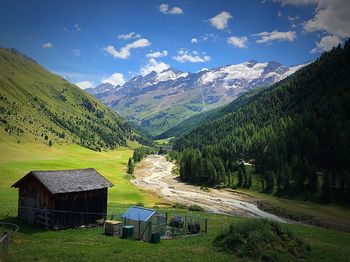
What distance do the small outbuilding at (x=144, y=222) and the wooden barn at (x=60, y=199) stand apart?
8727 millimetres

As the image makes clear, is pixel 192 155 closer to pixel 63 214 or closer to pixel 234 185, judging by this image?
pixel 234 185

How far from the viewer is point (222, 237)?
44469 mm

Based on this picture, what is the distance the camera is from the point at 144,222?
47.5 m

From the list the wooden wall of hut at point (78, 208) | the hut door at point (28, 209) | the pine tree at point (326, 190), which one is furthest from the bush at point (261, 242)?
the pine tree at point (326, 190)

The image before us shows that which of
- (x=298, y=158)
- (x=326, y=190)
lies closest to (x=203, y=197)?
(x=326, y=190)

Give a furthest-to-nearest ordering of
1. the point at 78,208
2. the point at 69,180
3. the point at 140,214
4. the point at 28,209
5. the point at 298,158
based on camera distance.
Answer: the point at 298,158 < the point at 69,180 < the point at 78,208 < the point at 28,209 < the point at 140,214

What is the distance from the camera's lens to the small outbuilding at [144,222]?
47.5 meters

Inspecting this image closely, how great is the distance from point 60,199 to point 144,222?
1362 centimetres

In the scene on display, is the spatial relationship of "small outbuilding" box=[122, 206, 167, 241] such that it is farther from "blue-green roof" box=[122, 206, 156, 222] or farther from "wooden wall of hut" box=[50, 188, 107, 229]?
"wooden wall of hut" box=[50, 188, 107, 229]

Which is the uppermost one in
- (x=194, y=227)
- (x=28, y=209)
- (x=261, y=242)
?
(x=261, y=242)

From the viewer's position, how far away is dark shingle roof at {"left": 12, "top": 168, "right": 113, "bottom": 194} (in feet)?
172

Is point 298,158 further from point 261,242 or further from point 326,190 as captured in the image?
point 261,242

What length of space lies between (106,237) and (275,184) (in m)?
102

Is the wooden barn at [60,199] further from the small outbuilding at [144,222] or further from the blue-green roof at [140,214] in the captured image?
the blue-green roof at [140,214]
